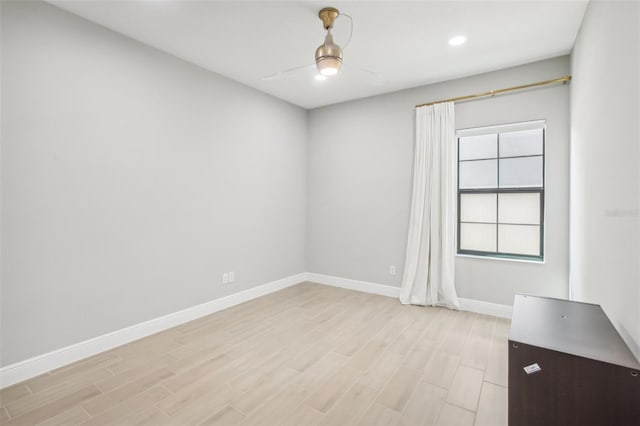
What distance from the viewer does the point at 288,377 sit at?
237 cm

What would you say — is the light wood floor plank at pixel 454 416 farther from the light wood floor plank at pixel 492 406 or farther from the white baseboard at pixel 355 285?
the white baseboard at pixel 355 285

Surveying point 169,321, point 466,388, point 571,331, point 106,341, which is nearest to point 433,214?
point 466,388

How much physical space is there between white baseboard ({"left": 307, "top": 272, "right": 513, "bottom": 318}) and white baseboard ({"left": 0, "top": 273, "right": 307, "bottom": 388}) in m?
1.26

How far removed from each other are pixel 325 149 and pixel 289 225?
1386 mm

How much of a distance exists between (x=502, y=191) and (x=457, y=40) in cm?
185

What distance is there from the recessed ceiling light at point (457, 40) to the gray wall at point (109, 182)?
254cm

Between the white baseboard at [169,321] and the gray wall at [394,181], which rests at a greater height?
the gray wall at [394,181]

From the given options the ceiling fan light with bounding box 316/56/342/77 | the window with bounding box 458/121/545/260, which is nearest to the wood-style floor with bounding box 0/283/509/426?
the window with bounding box 458/121/545/260

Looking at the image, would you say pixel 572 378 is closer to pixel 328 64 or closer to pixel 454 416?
pixel 454 416

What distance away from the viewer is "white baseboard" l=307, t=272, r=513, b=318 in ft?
11.9

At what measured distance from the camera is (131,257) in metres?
2.97

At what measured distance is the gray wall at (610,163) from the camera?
130 cm

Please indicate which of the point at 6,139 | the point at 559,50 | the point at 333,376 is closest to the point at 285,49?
the point at 6,139

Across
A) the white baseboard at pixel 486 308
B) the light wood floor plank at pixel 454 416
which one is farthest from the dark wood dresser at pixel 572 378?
the white baseboard at pixel 486 308
